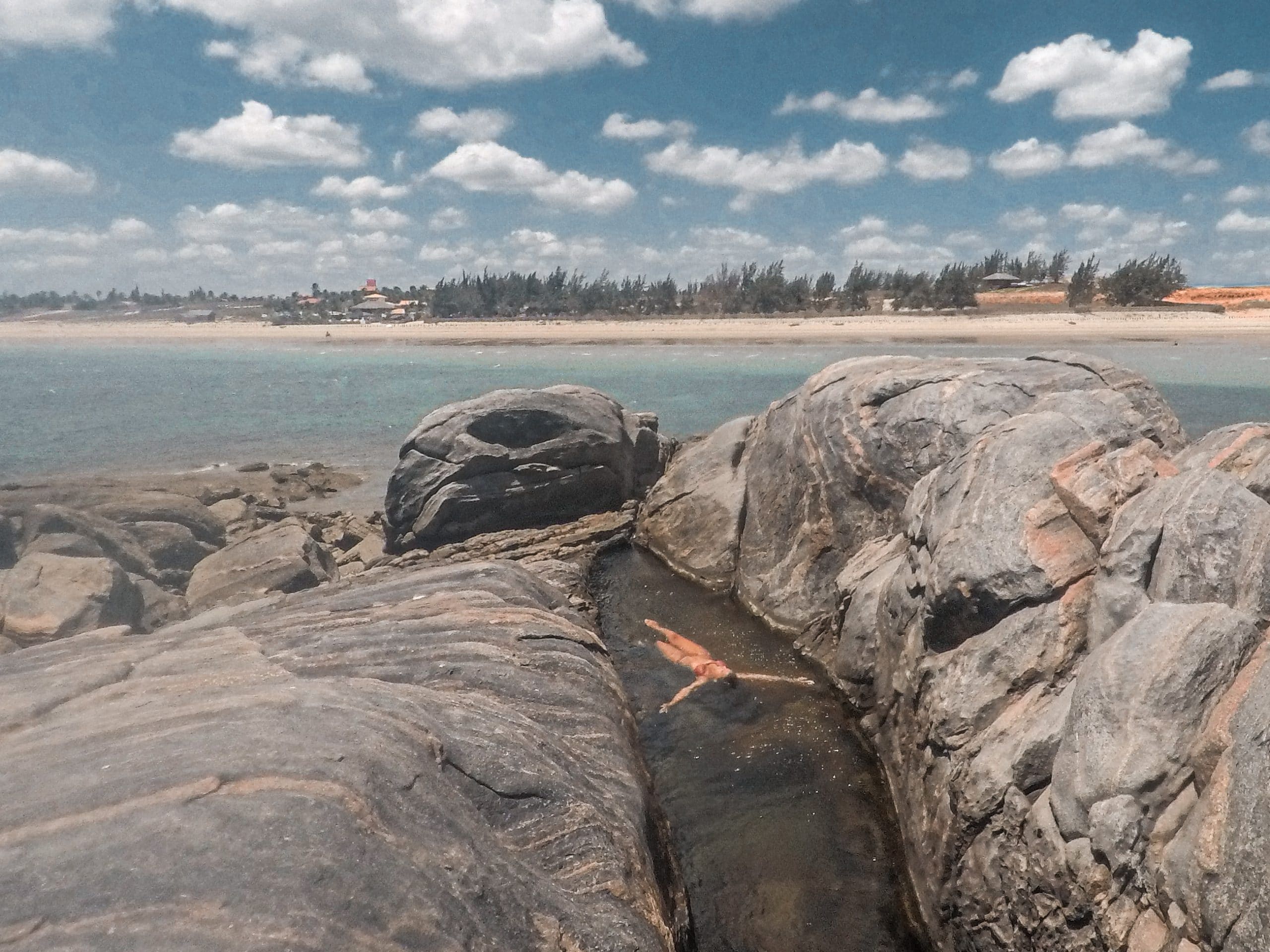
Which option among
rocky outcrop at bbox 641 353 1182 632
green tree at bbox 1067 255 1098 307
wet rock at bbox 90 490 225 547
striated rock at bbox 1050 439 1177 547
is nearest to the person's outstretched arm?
rocky outcrop at bbox 641 353 1182 632

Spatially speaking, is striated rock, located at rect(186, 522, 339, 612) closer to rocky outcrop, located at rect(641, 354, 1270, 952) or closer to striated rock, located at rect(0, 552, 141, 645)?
striated rock, located at rect(0, 552, 141, 645)

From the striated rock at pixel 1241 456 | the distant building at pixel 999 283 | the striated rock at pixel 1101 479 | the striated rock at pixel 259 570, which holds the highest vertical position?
the distant building at pixel 999 283

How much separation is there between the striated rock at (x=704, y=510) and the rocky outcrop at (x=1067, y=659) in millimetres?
3095

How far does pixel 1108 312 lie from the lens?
201ft

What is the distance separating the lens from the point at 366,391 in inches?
1702

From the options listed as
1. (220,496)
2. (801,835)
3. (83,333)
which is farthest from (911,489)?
(83,333)

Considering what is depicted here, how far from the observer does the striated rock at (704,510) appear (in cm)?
1304

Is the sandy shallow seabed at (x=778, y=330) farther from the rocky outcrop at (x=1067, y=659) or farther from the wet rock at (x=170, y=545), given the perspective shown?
the wet rock at (x=170, y=545)

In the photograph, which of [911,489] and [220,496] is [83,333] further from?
[911,489]

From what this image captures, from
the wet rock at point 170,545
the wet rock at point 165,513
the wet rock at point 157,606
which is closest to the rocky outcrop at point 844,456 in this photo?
the wet rock at point 157,606

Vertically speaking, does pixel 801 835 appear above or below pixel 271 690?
below

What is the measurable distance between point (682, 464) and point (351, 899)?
1212 cm

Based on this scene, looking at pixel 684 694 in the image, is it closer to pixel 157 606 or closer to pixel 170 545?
pixel 157 606

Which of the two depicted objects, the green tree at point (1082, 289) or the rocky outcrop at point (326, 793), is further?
the green tree at point (1082, 289)
